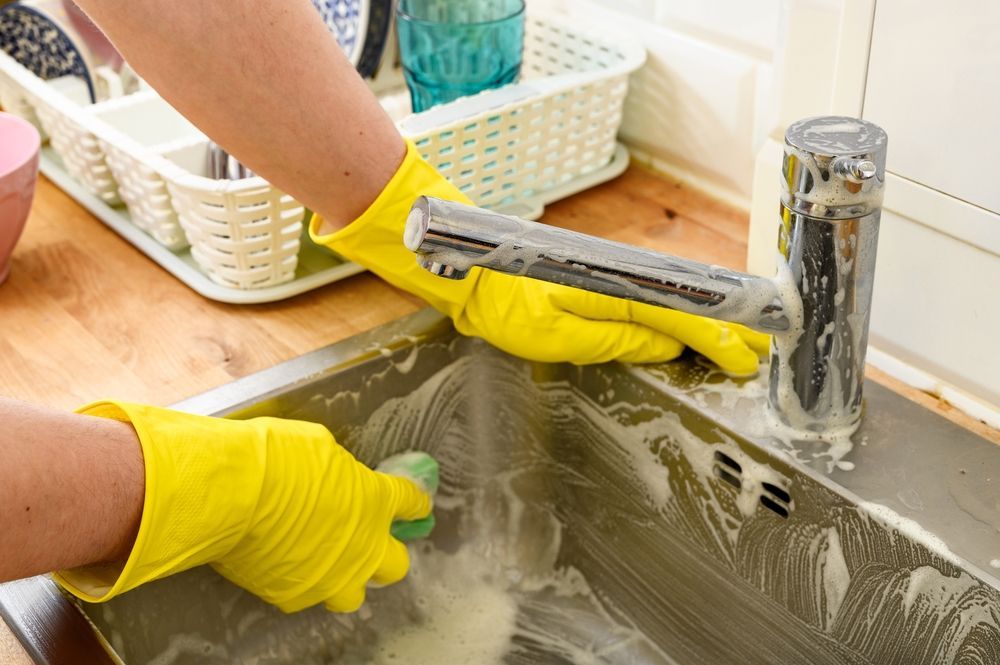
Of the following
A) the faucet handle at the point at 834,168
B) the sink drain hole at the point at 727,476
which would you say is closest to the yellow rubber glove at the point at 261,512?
the sink drain hole at the point at 727,476

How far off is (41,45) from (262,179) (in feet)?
1.58

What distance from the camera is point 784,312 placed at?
26.6 inches

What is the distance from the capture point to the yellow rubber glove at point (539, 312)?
0.77 m

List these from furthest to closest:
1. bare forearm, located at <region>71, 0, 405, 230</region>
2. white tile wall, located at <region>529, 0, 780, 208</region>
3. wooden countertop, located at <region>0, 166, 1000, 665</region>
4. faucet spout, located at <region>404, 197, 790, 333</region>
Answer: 1. white tile wall, located at <region>529, 0, 780, 208</region>
2. wooden countertop, located at <region>0, 166, 1000, 665</region>
3. bare forearm, located at <region>71, 0, 405, 230</region>
4. faucet spout, located at <region>404, 197, 790, 333</region>

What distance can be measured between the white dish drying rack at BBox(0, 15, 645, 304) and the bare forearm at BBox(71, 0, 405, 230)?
11cm

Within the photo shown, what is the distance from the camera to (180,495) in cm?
64

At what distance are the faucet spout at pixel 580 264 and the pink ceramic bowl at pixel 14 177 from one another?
0.49m

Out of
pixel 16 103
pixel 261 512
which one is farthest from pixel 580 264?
pixel 16 103

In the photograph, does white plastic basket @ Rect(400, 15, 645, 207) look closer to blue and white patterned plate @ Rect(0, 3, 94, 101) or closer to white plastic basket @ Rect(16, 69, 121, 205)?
white plastic basket @ Rect(16, 69, 121, 205)

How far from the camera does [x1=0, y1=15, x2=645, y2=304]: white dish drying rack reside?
34.5 inches

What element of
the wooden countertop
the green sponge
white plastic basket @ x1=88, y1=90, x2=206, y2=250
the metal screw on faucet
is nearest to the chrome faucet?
the metal screw on faucet

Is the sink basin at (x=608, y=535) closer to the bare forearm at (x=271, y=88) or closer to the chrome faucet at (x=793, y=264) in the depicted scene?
the chrome faucet at (x=793, y=264)

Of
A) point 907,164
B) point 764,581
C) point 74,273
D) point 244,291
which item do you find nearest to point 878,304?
point 907,164

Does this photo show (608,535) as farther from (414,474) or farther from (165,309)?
(165,309)
